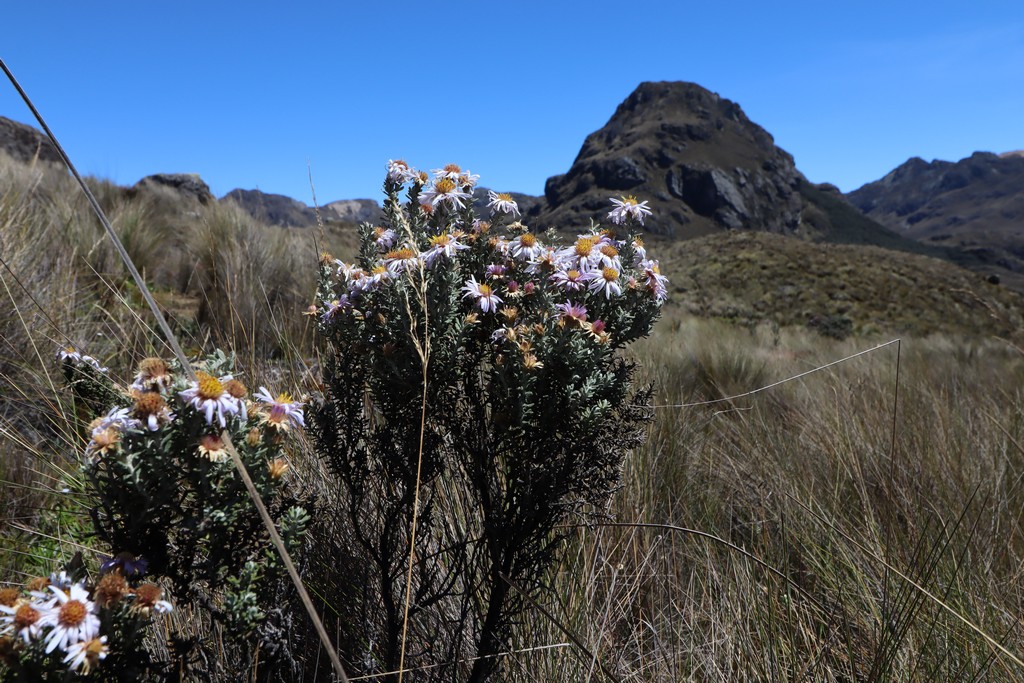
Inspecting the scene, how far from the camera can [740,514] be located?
3223 mm

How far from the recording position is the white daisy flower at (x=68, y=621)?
1058 millimetres

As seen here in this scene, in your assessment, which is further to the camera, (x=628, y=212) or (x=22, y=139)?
(x=22, y=139)

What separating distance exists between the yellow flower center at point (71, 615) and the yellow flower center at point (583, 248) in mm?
1396

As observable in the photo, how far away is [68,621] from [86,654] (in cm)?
7

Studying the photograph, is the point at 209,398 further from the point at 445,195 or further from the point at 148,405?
the point at 445,195

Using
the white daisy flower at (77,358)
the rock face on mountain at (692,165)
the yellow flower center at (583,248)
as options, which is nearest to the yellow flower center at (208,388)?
the yellow flower center at (583,248)

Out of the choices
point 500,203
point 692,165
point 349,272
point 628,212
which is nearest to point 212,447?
point 349,272

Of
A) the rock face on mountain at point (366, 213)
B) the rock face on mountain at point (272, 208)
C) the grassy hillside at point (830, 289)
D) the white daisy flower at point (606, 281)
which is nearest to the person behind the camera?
the white daisy flower at point (606, 281)

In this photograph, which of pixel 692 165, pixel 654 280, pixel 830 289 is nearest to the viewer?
pixel 654 280

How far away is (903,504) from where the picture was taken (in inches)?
107

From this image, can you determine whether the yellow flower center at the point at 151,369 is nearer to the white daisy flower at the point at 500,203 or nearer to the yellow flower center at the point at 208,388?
the yellow flower center at the point at 208,388

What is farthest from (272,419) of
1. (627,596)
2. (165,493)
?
(627,596)

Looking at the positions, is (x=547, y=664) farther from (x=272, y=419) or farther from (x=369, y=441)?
(x=272, y=419)

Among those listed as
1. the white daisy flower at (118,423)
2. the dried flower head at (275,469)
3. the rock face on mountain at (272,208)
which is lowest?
the dried flower head at (275,469)
